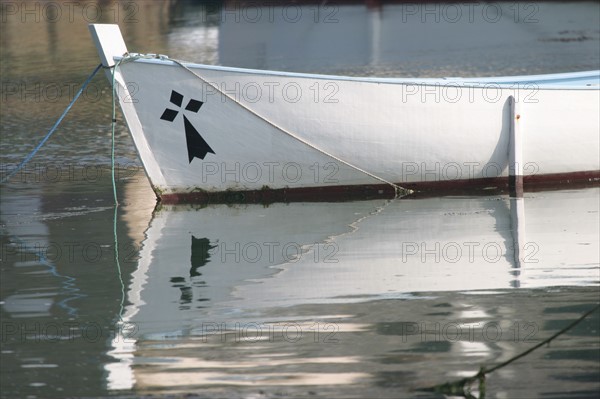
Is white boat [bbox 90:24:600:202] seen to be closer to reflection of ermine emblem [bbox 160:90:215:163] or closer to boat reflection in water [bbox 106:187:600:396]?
reflection of ermine emblem [bbox 160:90:215:163]

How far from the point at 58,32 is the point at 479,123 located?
21.8 meters

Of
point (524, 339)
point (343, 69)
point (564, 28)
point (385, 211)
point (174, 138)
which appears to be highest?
point (564, 28)

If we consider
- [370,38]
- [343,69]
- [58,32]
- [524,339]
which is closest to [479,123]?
[524,339]

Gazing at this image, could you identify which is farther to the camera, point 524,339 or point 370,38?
point 370,38

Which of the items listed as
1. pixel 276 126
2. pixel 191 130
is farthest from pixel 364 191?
pixel 191 130

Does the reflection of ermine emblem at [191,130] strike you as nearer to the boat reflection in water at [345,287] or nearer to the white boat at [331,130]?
the white boat at [331,130]

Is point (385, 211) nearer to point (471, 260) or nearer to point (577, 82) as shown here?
point (471, 260)

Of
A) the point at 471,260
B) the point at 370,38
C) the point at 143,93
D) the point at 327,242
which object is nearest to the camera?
the point at 471,260

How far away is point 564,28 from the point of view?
3042 centimetres

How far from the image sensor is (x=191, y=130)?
11.5m

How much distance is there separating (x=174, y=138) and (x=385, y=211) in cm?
216

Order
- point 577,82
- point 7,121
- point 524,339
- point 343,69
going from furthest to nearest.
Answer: point 343,69 → point 7,121 → point 577,82 → point 524,339

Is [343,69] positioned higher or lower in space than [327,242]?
higher

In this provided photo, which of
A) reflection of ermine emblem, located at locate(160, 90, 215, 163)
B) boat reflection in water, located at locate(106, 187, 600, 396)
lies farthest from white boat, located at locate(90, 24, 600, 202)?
boat reflection in water, located at locate(106, 187, 600, 396)
